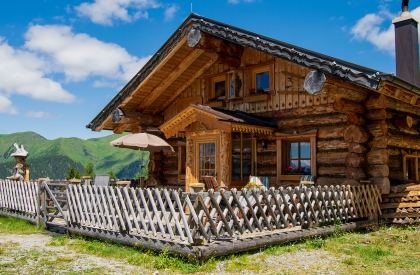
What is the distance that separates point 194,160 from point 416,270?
7984mm

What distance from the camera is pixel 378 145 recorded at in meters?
11.0

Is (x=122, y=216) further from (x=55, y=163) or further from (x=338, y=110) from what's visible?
(x=55, y=163)

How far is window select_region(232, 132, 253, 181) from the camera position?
12.9 meters

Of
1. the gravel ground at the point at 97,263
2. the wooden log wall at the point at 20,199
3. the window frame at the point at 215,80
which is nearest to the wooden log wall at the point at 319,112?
the window frame at the point at 215,80

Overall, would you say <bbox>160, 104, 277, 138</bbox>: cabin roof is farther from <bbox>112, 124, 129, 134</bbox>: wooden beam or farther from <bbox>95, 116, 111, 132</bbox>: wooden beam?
<bbox>112, 124, 129, 134</bbox>: wooden beam

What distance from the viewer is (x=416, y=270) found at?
6.71 meters

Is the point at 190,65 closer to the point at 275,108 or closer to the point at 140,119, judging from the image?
the point at 140,119

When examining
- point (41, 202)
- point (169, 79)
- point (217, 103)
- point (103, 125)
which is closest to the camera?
point (41, 202)

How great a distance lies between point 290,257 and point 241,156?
5769mm

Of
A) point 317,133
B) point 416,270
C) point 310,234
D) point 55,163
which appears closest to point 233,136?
point 317,133

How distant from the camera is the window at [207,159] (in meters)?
13.2

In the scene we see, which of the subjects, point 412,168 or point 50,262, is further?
point 412,168

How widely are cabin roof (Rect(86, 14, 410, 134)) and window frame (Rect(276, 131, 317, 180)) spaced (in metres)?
2.49

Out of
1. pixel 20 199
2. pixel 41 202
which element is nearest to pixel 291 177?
pixel 41 202
